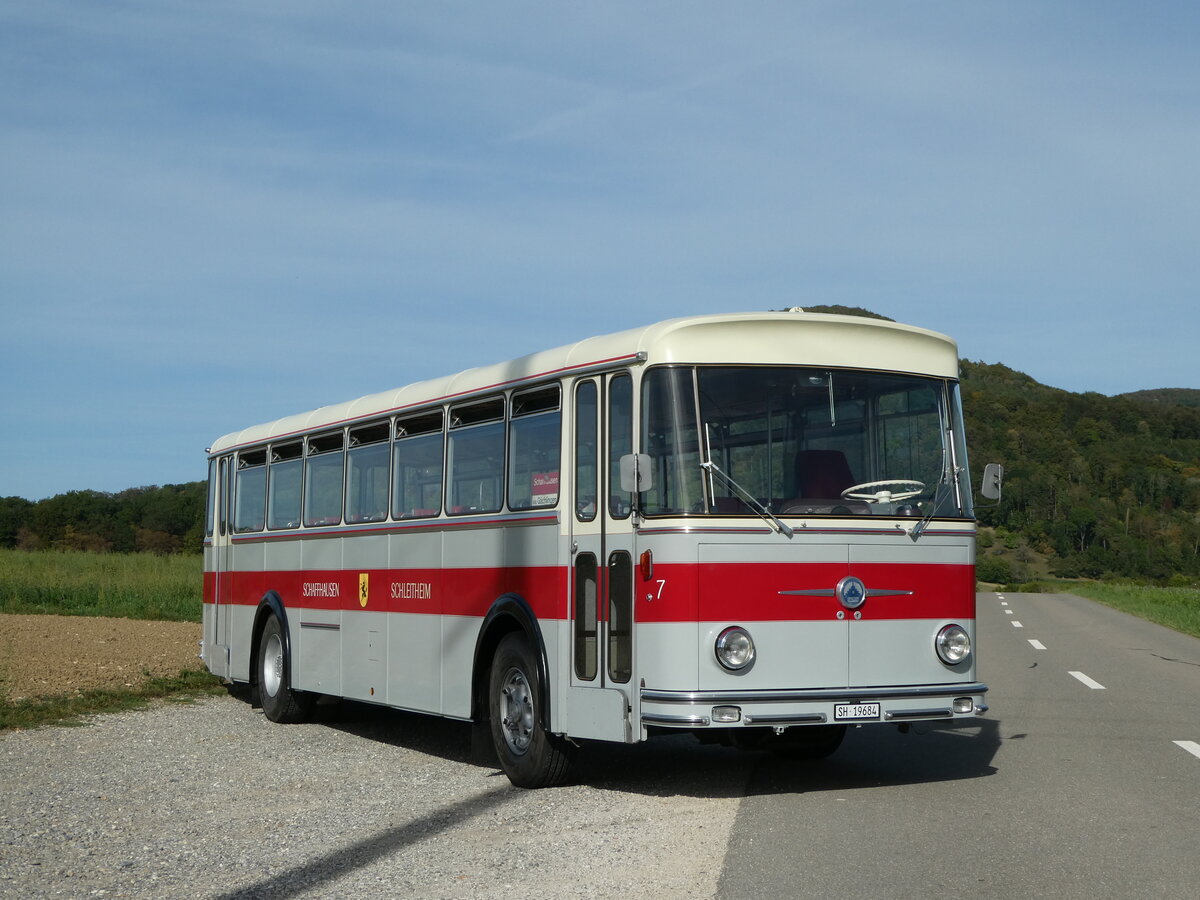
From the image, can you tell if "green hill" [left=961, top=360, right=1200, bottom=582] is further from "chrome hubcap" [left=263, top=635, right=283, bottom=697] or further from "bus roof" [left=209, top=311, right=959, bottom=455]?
"bus roof" [left=209, top=311, right=959, bottom=455]

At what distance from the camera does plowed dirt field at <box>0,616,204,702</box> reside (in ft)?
53.8

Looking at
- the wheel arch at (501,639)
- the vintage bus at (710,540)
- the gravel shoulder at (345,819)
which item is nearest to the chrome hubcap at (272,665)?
the gravel shoulder at (345,819)

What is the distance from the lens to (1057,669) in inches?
727

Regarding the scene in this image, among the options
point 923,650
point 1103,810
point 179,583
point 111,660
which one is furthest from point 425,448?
point 179,583

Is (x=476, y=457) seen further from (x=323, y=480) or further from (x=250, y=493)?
(x=250, y=493)

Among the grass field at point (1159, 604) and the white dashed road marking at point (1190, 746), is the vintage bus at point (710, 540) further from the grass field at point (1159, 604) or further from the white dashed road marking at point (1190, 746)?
the grass field at point (1159, 604)

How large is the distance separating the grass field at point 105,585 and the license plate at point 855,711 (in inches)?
832

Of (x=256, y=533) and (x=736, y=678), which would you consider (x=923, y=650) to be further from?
(x=256, y=533)

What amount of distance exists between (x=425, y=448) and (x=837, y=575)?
13.0ft

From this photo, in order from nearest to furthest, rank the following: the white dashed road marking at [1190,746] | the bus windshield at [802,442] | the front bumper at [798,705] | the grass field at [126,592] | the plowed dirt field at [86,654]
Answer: the front bumper at [798,705], the bus windshield at [802,442], the white dashed road marking at [1190,746], the plowed dirt field at [86,654], the grass field at [126,592]

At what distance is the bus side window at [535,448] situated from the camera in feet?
31.2

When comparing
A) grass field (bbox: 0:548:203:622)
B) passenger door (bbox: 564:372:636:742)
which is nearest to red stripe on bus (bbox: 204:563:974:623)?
passenger door (bbox: 564:372:636:742)

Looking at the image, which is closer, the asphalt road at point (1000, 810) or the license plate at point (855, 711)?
the asphalt road at point (1000, 810)

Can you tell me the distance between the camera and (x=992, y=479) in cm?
926
